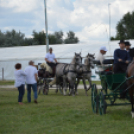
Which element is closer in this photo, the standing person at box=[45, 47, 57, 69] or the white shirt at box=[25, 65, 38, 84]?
the white shirt at box=[25, 65, 38, 84]

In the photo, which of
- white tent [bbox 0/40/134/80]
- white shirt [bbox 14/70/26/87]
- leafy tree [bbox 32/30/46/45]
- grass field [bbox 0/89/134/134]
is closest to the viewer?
grass field [bbox 0/89/134/134]

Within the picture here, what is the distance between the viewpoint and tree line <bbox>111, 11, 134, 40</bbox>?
72.6 meters

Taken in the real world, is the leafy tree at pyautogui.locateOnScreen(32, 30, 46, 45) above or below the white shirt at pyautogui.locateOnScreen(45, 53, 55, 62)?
above

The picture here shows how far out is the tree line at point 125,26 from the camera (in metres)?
72.6

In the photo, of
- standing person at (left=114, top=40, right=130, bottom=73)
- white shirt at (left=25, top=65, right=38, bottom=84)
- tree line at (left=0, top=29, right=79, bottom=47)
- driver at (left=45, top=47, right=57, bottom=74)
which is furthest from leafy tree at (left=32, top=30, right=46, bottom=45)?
Result: standing person at (left=114, top=40, right=130, bottom=73)

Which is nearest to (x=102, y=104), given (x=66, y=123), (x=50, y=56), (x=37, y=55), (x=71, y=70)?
(x=66, y=123)

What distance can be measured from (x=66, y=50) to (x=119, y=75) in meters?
25.5

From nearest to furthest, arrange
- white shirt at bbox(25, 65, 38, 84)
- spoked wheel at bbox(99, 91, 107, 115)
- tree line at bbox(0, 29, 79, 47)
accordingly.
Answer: spoked wheel at bbox(99, 91, 107, 115) < white shirt at bbox(25, 65, 38, 84) < tree line at bbox(0, 29, 79, 47)

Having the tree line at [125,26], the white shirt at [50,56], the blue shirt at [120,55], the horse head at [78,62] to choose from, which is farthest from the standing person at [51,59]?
the tree line at [125,26]

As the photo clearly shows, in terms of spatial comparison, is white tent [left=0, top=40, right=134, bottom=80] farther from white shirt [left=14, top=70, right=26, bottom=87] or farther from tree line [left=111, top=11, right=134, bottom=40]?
tree line [left=111, top=11, right=134, bottom=40]

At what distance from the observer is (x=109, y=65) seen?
9.47 metres

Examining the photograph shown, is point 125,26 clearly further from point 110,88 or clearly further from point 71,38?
point 110,88

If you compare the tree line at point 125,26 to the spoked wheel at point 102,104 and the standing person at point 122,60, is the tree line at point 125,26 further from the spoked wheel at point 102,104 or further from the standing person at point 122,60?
the spoked wheel at point 102,104

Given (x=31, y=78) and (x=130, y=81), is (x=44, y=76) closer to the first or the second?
(x=31, y=78)
